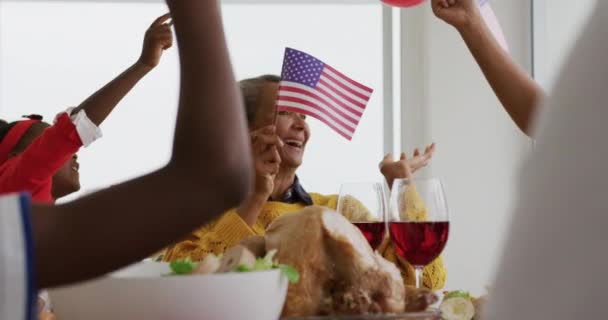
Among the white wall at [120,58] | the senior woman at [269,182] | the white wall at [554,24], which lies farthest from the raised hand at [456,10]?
the white wall at [120,58]

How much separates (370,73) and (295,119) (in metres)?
2.97

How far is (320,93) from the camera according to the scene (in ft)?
7.70

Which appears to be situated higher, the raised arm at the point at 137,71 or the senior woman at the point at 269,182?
the raised arm at the point at 137,71

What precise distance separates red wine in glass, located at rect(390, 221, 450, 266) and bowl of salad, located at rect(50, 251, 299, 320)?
0.35 meters

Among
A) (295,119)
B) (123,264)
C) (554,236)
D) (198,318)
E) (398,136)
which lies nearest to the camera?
(554,236)

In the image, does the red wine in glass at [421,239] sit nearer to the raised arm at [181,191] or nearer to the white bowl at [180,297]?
the white bowl at [180,297]

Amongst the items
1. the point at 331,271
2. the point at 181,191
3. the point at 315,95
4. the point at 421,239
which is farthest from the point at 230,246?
the point at 181,191

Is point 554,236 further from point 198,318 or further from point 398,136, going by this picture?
point 398,136

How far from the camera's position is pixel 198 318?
70 cm

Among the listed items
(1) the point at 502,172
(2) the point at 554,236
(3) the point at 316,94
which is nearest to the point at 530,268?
(2) the point at 554,236

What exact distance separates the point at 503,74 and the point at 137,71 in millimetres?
1143

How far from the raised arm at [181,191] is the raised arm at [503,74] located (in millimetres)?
696

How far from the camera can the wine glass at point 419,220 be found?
1.08 meters

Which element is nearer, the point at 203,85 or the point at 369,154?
the point at 203,85
